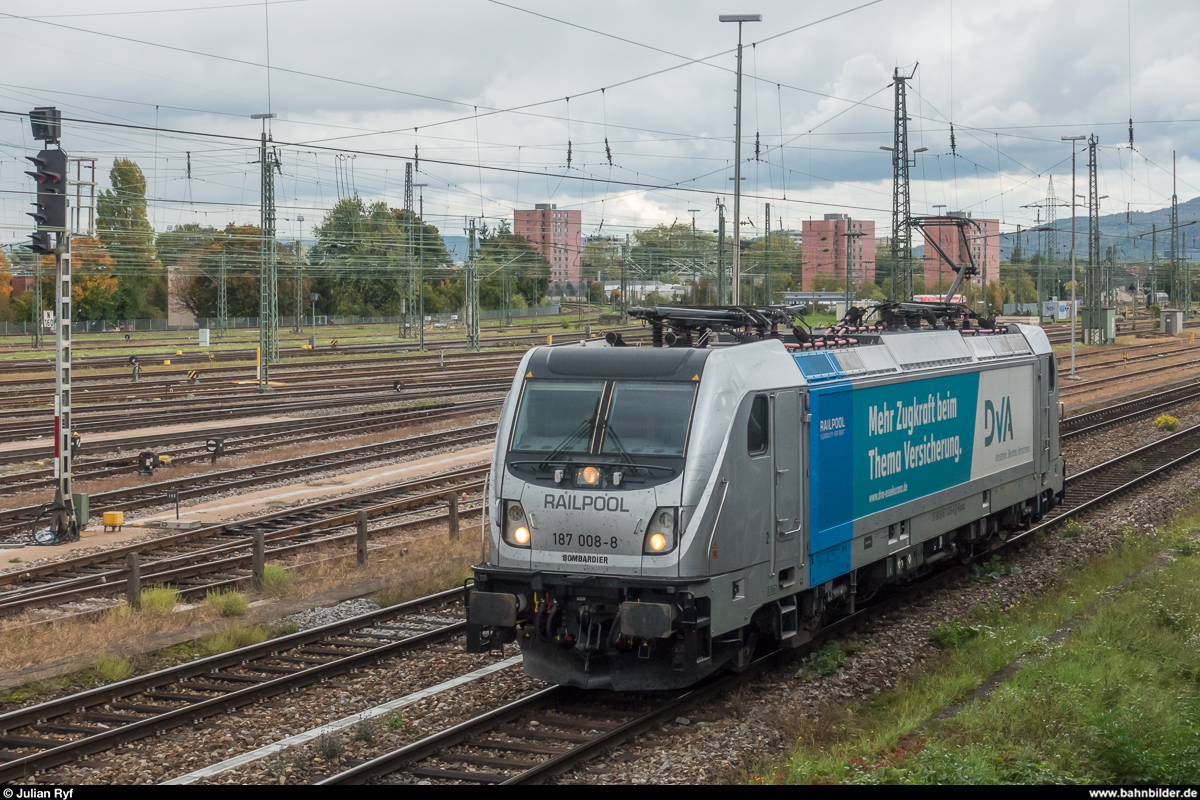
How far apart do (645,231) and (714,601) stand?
3605 inches

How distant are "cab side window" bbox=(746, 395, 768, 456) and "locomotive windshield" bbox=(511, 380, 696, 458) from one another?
0.70 meters

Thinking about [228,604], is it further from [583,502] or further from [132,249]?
[132,249]

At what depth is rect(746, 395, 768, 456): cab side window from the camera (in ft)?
34.8

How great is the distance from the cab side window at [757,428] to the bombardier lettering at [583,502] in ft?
4.48

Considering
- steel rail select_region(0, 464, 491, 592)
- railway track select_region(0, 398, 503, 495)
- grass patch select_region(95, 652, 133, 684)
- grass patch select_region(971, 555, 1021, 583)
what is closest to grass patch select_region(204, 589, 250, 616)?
grass patch select_region(95, 652, 133, 684)

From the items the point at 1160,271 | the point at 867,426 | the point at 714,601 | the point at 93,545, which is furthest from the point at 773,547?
the point at 1160,271

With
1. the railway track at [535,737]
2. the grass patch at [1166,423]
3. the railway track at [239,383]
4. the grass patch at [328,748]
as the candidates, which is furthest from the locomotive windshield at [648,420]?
the railway track at [239,383]

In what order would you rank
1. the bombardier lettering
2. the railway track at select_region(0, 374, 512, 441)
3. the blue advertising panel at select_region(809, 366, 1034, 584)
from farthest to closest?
the railway track at select_region(0, 374, 512, 441)
the blue advertising panel at select_region(809, 366, 1034, 584)
the bombardier lettering

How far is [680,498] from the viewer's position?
9945 millimetres

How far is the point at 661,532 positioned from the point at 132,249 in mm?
82658

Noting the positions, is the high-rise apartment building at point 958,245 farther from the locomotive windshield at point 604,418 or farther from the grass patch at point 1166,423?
the locomotive windshield at point 604,418

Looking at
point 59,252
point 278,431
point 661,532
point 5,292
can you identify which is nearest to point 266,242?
point 278,431

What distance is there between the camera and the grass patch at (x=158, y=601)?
14305mm

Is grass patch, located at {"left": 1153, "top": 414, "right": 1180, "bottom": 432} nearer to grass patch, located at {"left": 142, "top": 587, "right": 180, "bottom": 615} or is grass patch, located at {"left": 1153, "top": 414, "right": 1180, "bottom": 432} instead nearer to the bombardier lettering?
the bombardier lettering
